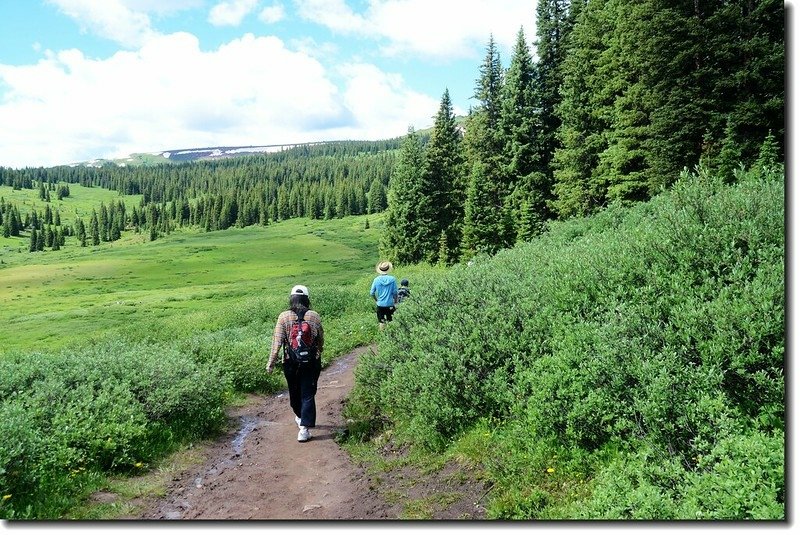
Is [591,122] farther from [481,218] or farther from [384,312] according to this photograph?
[384,312]

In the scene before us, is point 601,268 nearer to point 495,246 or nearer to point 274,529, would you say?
point 274,529

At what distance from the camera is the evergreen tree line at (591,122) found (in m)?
7.88

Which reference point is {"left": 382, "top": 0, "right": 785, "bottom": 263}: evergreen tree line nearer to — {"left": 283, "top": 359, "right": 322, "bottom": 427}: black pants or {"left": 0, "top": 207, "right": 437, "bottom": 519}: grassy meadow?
{"left": 283, "top": 359, "right": 322, "bottom": 427}: black pants

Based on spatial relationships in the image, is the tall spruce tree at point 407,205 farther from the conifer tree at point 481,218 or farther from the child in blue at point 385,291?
the child in blue at point 385,291

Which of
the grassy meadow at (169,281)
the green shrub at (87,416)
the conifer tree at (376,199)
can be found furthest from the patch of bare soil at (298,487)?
Result: the conifer tree at (376,199)

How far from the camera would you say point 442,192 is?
5603 cm

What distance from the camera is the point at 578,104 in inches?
1404

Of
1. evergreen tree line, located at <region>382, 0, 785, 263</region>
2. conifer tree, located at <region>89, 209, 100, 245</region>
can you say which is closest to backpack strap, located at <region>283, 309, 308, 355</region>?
evergreen tree line, located at <region>382, 0, 785, 263</region>

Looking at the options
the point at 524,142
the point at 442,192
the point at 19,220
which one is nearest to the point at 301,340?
the point at 524,142

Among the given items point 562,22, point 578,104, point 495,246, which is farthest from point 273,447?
point 562,22

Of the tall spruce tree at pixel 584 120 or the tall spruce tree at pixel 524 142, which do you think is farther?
the tall spruce tree at pixel 524 142

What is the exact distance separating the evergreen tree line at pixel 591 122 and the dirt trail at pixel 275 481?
21.6 ft

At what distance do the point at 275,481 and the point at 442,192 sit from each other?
5054cm

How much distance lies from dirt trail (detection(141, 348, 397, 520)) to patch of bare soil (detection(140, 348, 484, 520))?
0.01 metres
